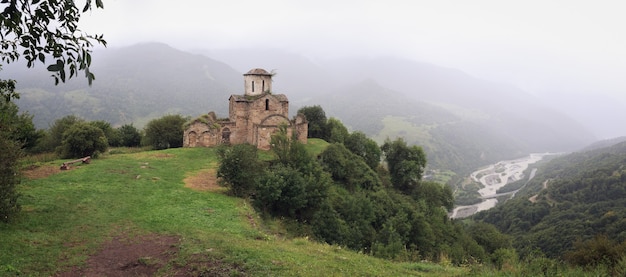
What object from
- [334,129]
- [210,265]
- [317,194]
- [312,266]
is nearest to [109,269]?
[210,265]

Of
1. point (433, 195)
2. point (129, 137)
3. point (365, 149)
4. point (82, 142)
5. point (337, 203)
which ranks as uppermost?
point (129, 137)

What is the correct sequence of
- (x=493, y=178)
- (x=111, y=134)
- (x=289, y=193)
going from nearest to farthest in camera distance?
(x=289, y=193), (x=111, y=134), (x=493, y=178)

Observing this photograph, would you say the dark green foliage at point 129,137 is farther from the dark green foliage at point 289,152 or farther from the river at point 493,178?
the river at point 493,178

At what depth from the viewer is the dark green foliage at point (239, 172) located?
1995 cm

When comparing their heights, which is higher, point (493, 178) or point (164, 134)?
point (164, 134)

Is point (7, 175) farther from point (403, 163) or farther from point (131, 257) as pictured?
point (403, 163)

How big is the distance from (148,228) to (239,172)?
24.1 ft

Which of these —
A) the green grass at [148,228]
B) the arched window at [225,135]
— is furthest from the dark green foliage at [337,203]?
the arched window at [225,135]

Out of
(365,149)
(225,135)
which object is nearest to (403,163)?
(365,149)

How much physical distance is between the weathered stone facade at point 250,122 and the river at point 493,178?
234 ft

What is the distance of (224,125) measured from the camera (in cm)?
3494

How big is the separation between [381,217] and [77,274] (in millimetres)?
21750

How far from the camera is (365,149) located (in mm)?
40906

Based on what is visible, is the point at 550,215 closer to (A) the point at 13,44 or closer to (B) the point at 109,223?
(B) the point at 109,223
